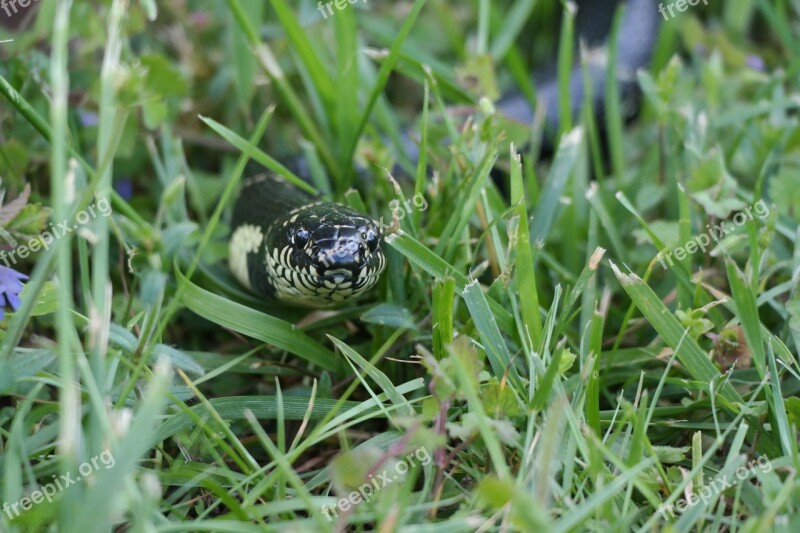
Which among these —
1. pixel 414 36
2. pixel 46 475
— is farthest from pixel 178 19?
pixel 46 475

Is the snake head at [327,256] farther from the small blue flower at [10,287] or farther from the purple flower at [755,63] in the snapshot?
the purple flower at [755,63]

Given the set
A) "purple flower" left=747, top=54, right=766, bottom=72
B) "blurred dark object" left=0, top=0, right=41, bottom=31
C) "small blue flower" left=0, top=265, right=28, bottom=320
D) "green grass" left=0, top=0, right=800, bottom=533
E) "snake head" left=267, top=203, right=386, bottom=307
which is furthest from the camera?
"purple flower" left=747, top=54, right=766, bottom=72

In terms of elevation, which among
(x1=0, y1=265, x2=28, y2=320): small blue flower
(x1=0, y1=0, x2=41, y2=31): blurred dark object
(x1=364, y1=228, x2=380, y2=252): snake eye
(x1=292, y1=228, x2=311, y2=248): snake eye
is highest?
(x1=0, y1=0, x2=41, y2=31): blurred dark object

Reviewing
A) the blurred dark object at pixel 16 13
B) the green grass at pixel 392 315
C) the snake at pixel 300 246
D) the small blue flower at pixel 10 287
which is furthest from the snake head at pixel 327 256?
the blurred dark object at pixel 16 13

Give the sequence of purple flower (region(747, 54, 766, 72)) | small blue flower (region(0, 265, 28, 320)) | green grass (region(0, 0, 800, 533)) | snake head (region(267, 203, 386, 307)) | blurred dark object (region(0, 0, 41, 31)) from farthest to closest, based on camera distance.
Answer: purple flower (region(747, 54, 766, 72)), blurred dark object (region(0, 0, 41, 31)), snake head (region(267, 203, 386, 307)), small blue flower (region(0, 265, 28, 320)), green grass (region(0, 0, 800, 533))

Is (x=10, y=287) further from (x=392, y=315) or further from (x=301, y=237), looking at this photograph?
(x=392, y=315)

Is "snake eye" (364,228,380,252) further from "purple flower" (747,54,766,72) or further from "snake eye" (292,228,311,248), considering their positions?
"purple flower" (747,54,766,72)

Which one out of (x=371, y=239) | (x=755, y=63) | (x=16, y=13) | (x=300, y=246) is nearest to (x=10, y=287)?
(x=300, y=246)

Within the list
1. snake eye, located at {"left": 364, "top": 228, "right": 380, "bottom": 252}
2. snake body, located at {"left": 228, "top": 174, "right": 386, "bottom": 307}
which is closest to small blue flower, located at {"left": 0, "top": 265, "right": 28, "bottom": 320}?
snake body, located at {"left": 228, "top": 174, "right": 386, "bottom": 307}
